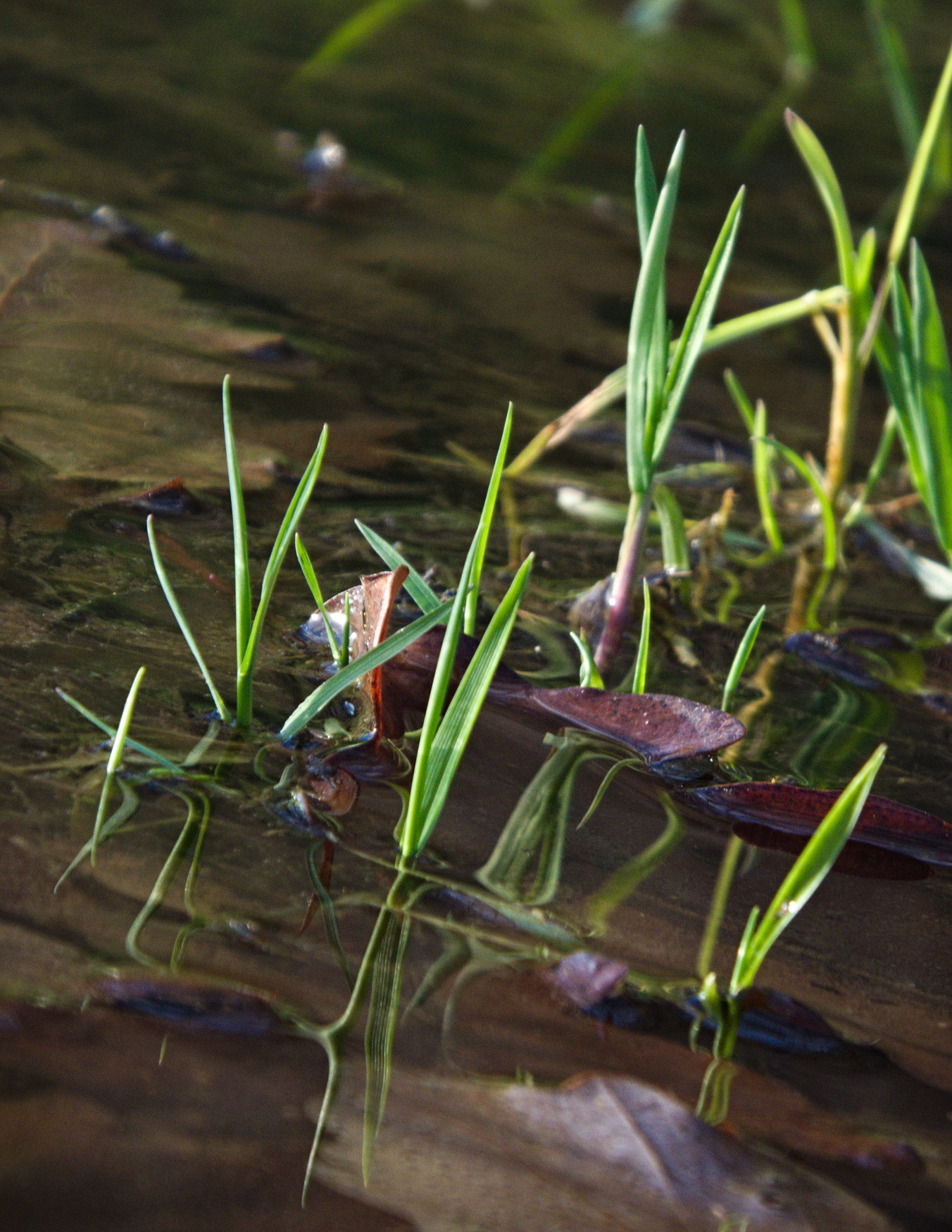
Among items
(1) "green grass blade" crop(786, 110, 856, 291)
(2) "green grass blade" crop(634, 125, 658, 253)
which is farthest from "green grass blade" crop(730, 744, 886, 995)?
(1) "green grass blade" crop(786, 110, 856, 291)

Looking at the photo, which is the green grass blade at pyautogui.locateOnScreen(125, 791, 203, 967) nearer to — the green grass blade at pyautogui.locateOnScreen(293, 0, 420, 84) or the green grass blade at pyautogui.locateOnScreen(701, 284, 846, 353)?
the green grass blade at pyautogui.locateOnScreen(701, 284, 846, 353)

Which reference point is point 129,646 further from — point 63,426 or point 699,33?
point 699,33

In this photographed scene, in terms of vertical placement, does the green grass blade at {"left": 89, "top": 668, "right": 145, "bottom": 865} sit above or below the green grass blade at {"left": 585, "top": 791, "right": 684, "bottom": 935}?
above

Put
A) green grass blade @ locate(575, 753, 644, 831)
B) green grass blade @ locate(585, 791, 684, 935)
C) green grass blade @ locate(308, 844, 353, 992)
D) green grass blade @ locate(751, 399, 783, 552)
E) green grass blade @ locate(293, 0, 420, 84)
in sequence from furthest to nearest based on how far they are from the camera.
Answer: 1. green grass blade @ locate(293, 0, 420, 84)
2. green grass blade @ locate(751, 399, 783, 552)
3. green grass blade @ locate(575, 753, 644, 831)
4. green grass blade @ locate(585, 791, 684, 935)
5. green grass blade @ locate(308, 844, 353, 992)

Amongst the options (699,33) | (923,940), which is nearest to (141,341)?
(923,940)

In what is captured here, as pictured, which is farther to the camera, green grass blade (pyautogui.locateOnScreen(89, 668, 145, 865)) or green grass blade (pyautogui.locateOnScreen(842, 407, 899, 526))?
green grass blade (pyautogui.locateOnScreen(842, 407, 899, 526))

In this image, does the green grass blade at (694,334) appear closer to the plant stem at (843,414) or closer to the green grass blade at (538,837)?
the green grass blade at (538,837)

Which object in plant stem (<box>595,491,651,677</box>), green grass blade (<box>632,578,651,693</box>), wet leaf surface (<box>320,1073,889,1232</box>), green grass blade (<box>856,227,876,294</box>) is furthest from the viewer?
green grass blade (<box>856,227,876,294</box>)

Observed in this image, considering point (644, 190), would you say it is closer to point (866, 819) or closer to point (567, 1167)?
point (866, 819)
